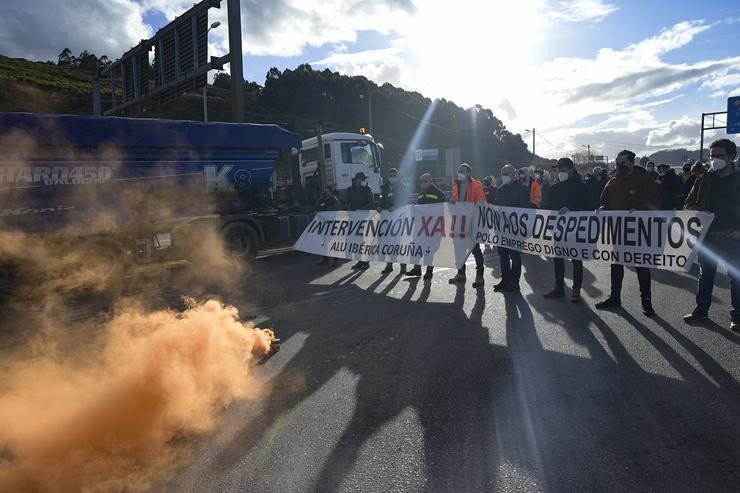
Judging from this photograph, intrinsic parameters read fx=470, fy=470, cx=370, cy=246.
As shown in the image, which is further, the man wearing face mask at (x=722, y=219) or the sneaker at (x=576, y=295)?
the sneaker at (x=576, y=295)

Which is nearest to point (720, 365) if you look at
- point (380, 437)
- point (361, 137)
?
point (380, 437)

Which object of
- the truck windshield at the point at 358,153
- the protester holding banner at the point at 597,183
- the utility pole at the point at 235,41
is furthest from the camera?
the truck windshield at the point at 358,153

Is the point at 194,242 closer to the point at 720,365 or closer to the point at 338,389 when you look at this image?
the point at 338,389

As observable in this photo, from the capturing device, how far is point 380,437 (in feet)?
9.94

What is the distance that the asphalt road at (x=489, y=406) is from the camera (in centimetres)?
260

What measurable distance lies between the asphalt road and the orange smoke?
0.79ft

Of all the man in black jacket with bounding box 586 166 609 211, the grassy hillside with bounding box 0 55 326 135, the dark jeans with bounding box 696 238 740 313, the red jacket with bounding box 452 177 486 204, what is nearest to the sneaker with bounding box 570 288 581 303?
the dark jeans with bounding box 696 238 740 313

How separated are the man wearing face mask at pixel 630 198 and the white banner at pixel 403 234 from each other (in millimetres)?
1957

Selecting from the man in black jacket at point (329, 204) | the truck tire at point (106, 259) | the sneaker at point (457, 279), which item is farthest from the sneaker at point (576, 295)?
the truck tire at point (106, 259)

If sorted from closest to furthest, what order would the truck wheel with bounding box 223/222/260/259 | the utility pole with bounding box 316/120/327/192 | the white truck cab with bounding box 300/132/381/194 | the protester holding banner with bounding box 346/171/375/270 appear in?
the protester holding banner with bounding box 346/171/375/270 → the truck wheel with bounding box 223/222/260/259 → the utility pole with bounding box 316/120/327/192 → the white truck cab with bounding box 300/132/381/194

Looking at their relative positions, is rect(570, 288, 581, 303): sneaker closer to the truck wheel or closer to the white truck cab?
the truck wheel

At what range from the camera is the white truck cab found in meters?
13.8

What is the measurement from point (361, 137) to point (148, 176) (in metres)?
6.81

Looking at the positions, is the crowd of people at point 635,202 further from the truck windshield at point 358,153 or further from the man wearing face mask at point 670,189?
the truck windshield at point 358,153
